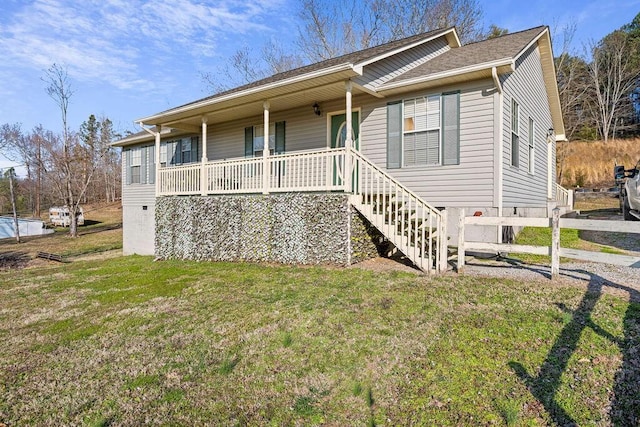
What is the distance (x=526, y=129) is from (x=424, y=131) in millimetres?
3379

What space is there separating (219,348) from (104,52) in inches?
531

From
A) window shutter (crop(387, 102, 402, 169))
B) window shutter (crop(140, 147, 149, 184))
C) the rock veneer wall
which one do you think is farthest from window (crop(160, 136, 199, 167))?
window shutter (crop(387, 102, 402, 169))

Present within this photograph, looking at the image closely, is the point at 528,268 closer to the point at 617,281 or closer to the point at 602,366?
the point at 617,281

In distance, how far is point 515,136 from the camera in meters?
8.69

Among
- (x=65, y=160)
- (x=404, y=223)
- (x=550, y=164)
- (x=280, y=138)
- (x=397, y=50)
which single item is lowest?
(x=404, y=223)

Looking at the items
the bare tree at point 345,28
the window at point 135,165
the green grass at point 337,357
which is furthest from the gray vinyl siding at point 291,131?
the bare tree at point 345,28

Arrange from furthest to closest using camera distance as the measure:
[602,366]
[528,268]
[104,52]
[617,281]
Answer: [104,52], [528,268], [617,281], [602,366]

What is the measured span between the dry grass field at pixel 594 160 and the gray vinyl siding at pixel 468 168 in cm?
1780

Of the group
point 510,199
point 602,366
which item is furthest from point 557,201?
point 602,366

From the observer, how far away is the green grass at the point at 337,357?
2732 millimetres

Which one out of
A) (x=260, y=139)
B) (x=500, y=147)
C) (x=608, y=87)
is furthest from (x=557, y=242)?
(x=608, y=87)

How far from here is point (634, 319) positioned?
3.77 m

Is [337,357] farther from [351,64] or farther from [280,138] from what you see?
[280,138]

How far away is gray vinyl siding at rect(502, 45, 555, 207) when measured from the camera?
26.6 feet
